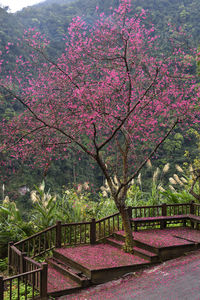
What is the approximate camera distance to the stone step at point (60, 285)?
5645mm

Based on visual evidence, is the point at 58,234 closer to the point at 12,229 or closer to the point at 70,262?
the point at 70,262

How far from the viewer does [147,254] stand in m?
6.81

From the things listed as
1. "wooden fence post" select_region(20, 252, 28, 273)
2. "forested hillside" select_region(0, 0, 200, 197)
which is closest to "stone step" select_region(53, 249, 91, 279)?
"wooden fence post" select_region(20, 252, 28, 273)

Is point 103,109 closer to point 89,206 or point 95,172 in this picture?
point 89,206

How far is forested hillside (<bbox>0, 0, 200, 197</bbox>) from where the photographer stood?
2547 centimetres

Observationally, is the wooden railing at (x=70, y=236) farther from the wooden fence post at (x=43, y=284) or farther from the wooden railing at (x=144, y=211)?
the wooden fence post at (x=43, y=284)

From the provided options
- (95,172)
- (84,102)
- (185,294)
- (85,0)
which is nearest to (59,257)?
(185,294)

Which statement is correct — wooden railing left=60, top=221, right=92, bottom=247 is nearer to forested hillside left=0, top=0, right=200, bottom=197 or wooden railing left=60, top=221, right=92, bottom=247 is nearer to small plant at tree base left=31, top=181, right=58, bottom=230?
small plant at tree base left=31, top=181, right=58, bottom=230

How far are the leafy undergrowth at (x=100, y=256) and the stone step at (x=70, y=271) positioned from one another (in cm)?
19

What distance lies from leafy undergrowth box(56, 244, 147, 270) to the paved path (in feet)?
1.19

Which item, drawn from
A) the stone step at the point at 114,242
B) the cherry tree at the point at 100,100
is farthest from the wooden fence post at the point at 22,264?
the stone step at the point at 114,242

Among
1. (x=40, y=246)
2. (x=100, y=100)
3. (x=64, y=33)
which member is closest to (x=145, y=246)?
(x=40, y=246)

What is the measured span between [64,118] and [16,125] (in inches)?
48.7

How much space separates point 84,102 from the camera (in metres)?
7.00
